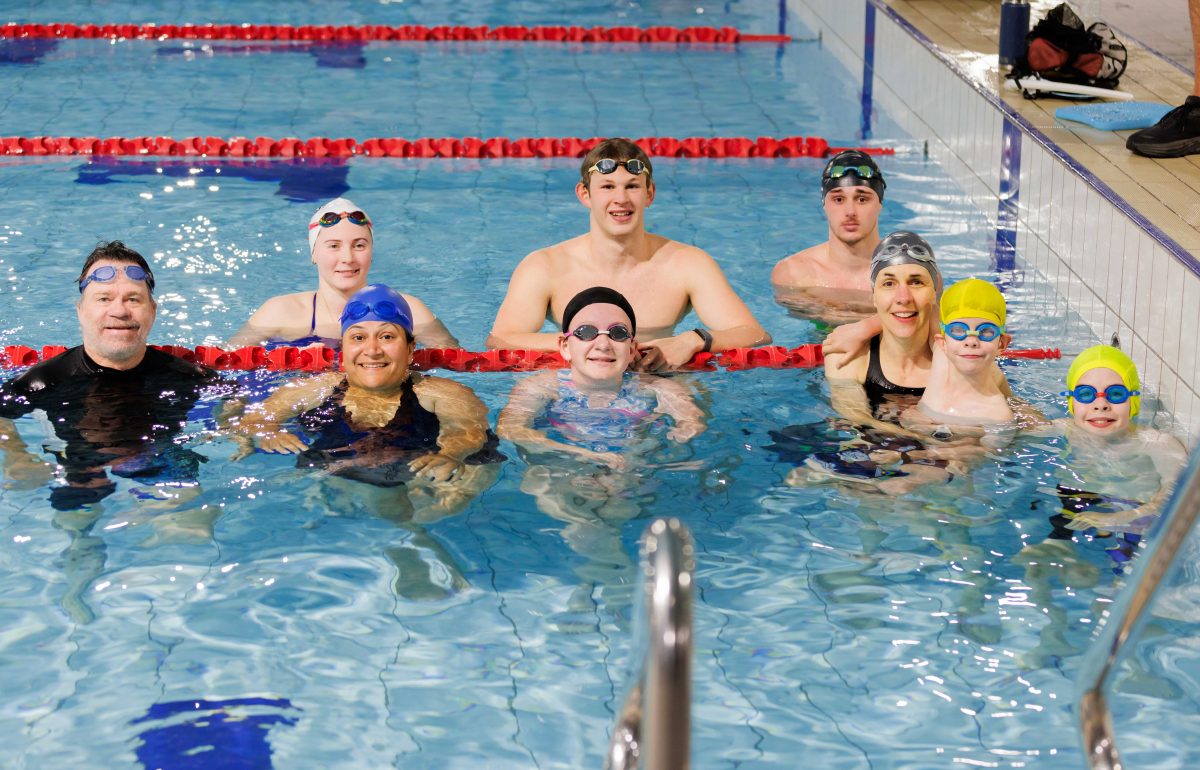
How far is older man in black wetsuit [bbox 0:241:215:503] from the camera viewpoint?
410 centimetres

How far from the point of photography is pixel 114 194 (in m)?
7.10

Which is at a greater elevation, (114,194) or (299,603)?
(114,194)

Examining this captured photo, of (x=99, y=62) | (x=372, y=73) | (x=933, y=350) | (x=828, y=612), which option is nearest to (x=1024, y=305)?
(x=933, y=350)

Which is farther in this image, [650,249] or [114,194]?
[114,194]

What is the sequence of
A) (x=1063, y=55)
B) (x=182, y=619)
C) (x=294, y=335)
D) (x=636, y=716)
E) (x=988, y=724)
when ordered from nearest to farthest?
1. (x=636, y=716)
2. (x=988, y=724)
3. (x=182, y=619)
4. (x=294, y=335)
5. (x=1063, y=55)

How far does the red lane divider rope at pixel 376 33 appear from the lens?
10531mm

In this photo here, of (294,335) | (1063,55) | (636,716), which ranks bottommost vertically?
(294,335)

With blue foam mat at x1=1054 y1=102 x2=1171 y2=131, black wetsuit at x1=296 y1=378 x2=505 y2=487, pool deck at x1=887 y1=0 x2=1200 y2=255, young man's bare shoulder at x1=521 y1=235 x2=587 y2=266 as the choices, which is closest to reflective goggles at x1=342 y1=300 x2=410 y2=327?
black wetsuit at x1=296 y1=378 x2=505 y2=487

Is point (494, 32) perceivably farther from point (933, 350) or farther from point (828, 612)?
point (828, 612)

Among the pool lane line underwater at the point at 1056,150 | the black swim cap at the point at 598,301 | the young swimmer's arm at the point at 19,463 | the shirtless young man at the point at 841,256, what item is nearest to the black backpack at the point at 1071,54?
the pool lane line underwater at the point at 1056,150

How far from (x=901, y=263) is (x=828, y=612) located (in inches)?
50.3

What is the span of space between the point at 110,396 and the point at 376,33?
7025mm

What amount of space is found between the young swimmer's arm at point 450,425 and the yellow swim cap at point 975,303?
1.41 metres

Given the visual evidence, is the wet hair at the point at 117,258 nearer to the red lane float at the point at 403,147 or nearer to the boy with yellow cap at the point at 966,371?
the boy with yellow cap at the point at 966,371
